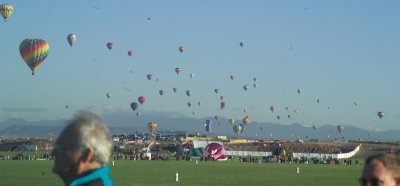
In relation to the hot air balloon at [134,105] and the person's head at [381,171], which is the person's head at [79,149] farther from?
the hot air balloon at [134,105]

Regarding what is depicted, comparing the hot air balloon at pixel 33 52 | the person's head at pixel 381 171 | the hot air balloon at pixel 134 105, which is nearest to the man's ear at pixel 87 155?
the person's head at pixel 381 171

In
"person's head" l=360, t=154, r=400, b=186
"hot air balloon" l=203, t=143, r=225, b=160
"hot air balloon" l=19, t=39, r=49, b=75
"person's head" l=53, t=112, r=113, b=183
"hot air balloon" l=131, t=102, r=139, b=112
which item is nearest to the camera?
"person's head" l=53, t=112, r=113, b=183

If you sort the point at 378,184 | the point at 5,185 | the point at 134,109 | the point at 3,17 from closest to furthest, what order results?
the point at 378,184, the point at 5,185, the point at 3,17, the point at 134,109

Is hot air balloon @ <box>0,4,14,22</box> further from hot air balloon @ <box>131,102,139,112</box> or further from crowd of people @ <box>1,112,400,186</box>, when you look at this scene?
crowd of people @ <box>1,112,400,186</box>

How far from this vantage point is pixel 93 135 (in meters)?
4.10

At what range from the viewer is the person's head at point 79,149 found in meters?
4.03

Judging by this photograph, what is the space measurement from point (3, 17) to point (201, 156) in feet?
97.6

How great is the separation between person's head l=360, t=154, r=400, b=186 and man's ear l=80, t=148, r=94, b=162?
1.43 meters

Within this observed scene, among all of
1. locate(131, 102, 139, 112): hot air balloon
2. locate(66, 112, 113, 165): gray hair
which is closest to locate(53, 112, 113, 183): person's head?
locate(66, 112, 113, 165): gray hair

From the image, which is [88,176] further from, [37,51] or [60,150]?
[37,51]

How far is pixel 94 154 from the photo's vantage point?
408 cm

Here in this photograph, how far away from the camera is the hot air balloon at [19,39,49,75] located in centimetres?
6109

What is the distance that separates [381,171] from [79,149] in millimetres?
1551

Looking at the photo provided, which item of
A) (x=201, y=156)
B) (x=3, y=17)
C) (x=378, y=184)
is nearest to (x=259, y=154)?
(x=201, y=156)
